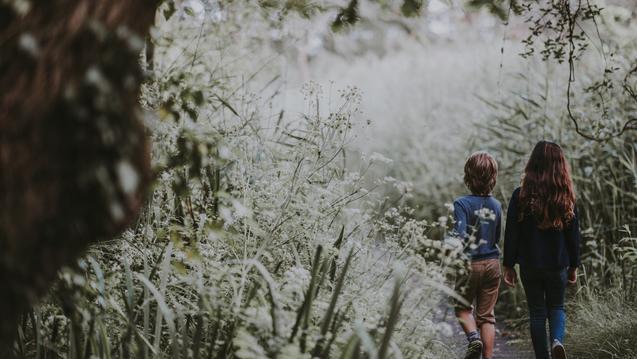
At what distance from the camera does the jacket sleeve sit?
14.4ft

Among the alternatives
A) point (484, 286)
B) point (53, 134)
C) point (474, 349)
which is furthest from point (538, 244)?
point (53, 134)

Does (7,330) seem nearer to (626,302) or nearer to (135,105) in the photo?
(135,105)

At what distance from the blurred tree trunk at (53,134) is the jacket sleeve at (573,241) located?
3.55 meters

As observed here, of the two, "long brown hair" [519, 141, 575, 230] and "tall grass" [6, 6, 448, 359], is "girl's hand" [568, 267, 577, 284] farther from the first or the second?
"tall grass" [6, 6, 448, 359]

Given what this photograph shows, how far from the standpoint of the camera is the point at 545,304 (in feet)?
14.6

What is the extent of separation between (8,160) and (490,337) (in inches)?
151

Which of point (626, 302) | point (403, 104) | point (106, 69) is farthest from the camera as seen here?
point (403, 104)

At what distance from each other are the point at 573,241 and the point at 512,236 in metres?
0.39

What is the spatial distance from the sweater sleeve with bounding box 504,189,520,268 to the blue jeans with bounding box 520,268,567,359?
0.11 metres

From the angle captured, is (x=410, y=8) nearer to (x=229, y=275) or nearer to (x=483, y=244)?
(x=229, y=275)

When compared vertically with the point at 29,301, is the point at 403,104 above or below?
above

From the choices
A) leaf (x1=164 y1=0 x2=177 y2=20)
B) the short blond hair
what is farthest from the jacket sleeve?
leaf (x1=164 y1=0 x2=177 y2=20)

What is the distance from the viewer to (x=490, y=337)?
464 centimetres

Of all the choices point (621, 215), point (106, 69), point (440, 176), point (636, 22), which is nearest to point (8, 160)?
point (106, 69)
